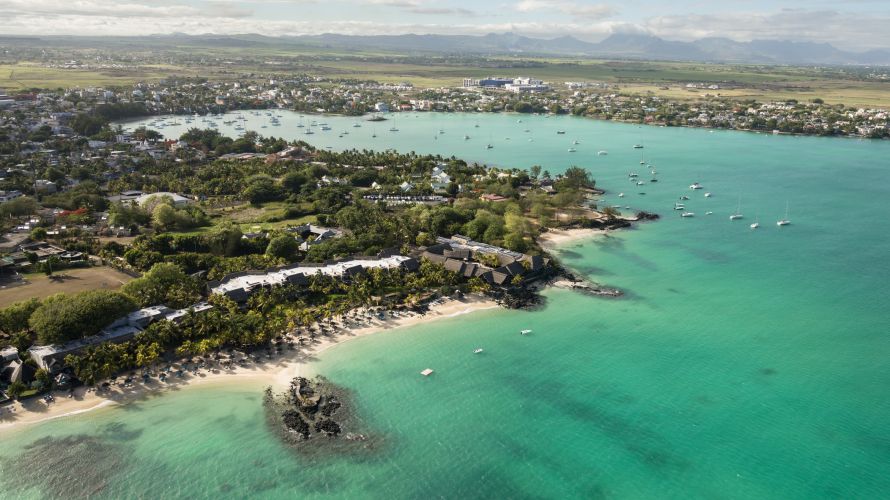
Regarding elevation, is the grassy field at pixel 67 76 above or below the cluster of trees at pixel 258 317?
above

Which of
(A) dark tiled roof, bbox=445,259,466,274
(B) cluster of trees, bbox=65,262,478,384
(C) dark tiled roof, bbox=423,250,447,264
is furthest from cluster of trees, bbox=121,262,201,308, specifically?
(A) dark tiled roof, bbox=445,259,466,274

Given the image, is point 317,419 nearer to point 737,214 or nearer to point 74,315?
point 74,315

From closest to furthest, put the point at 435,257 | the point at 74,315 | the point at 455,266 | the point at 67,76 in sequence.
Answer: the point at 74,315 → the point at 455,266 → the point at 435,257 → the point at 67,76

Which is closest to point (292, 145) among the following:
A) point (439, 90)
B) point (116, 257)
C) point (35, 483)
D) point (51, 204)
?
point (51, 204)

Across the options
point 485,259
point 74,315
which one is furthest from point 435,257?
point 74,315

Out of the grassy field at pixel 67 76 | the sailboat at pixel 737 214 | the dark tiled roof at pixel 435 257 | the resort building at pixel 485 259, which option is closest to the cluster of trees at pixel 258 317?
the resort building at pixel 485 259

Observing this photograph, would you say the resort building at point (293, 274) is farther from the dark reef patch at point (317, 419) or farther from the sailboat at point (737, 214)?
the sailboat at point (737, 214)
